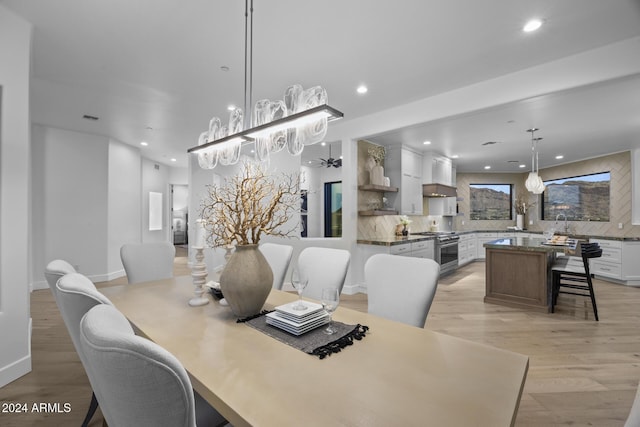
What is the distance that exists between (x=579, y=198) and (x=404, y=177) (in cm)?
458

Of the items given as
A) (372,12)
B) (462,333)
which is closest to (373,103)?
(372,12)

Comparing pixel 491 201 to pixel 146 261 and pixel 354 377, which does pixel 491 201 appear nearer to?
pixel 146 261

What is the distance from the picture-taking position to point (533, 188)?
5.15m

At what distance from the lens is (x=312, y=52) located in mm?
2576

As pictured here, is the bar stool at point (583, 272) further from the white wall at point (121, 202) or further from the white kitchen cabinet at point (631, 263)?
the white wall at point (121, 202)

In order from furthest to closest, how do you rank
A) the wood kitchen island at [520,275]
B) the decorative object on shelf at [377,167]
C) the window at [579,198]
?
A: 1. the window at [579,198]
2. the decorative object on shelf at [377,167]
3. the wood kitchen island at [520,275]

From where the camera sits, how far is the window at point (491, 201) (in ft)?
27.3

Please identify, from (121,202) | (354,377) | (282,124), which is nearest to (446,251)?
(282,124)

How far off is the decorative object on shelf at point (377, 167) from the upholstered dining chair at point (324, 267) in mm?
2943

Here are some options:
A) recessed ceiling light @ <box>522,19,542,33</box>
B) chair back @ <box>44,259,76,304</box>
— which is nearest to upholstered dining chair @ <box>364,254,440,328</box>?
chair back @ <box>44,259,76,304</box>

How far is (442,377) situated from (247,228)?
107 cm

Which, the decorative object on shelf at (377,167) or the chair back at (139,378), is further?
the decorative object on shelf at (377,167)

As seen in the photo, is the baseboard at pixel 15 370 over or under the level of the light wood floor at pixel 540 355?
over

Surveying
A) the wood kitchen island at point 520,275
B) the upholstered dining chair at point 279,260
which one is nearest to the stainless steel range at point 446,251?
the wood kitchen island at point 520,275
